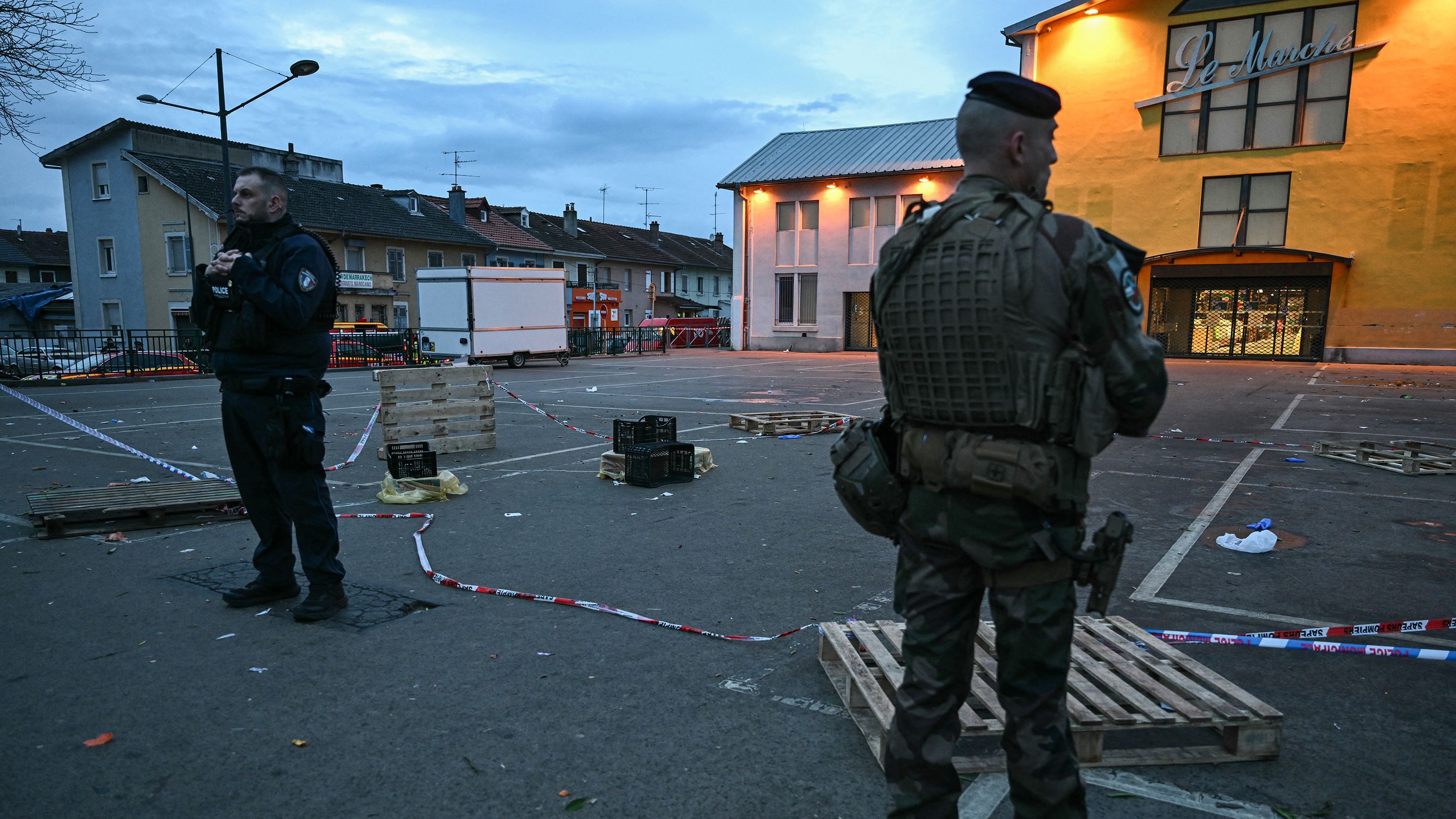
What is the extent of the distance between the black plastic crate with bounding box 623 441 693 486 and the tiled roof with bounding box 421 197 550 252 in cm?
4423

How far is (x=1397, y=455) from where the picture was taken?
884 centimetres

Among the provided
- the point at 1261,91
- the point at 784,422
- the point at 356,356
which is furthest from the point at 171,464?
the point at 1261,91

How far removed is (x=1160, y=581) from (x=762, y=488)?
367cm

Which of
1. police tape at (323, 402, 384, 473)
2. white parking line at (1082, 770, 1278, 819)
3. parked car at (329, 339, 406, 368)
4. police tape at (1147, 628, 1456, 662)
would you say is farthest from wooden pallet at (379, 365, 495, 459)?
parked car at (329, 339, 406, 368)

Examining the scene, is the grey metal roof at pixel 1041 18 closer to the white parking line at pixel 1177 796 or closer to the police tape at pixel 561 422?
the police tape at pixel 561 422

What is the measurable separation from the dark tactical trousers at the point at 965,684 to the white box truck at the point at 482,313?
24.2 metres

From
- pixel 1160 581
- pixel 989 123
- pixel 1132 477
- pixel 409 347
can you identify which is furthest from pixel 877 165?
pixel 989 123

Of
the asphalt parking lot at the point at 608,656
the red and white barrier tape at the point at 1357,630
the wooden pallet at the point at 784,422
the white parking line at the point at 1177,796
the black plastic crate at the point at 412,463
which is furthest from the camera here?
the wooden pallet at the point at 784,422

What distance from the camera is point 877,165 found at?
122 ft

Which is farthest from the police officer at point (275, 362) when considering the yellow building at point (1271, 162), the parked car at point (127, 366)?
the yellow building at point (1271, 162)

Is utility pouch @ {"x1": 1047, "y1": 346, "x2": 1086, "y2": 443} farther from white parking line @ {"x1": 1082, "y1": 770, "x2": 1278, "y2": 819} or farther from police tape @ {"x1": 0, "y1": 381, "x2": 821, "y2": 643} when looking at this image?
police tape @ {"x1": 0, "y1": 381, "x2": 821, "y2": 643}

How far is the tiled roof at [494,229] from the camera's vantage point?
165ft

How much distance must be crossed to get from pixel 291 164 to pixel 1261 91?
143 feet

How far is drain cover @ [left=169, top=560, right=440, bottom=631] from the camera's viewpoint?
4.45 meters
